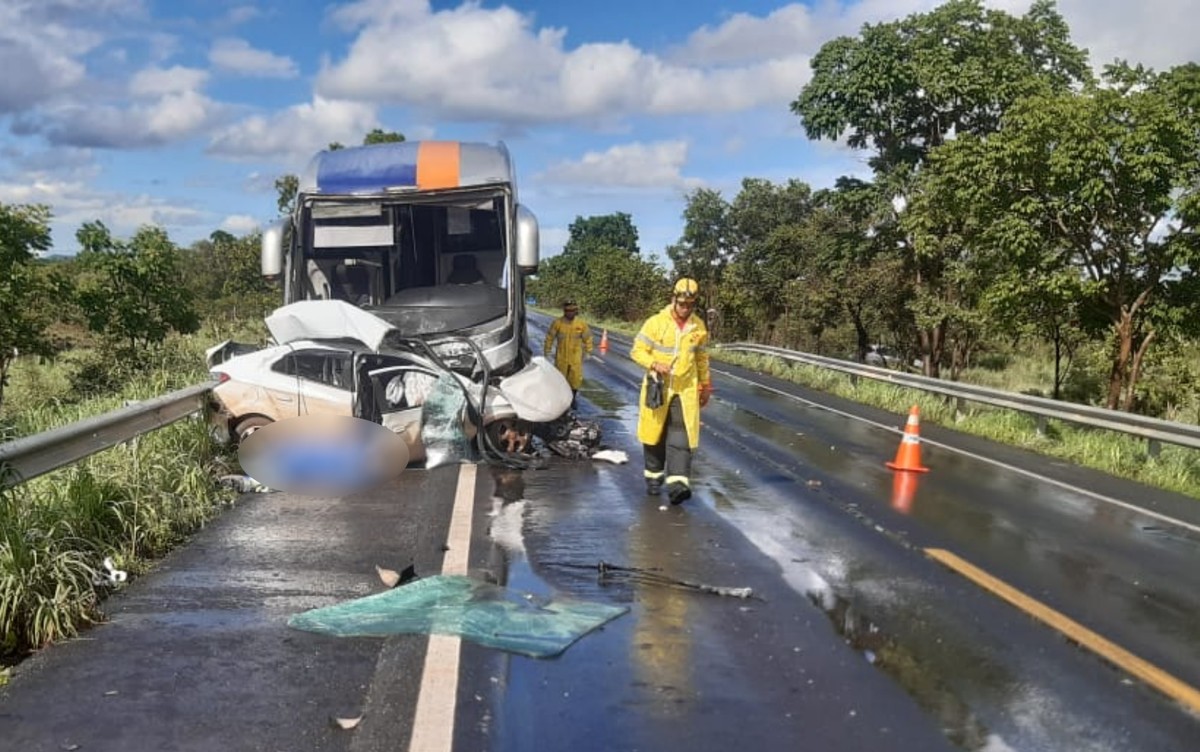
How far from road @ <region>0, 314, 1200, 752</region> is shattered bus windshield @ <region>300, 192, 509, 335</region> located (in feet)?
10.6

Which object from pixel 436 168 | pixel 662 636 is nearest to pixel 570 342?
pixel 436 168

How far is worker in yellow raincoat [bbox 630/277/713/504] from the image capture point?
8.45 metres

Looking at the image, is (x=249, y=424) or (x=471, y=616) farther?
(x=249, y=424)

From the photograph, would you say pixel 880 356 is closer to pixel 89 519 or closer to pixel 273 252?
pixel 273 252

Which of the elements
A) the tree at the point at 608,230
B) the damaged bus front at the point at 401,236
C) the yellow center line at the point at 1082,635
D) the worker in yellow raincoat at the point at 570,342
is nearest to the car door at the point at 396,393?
the damaged bus front at the point at 401,236

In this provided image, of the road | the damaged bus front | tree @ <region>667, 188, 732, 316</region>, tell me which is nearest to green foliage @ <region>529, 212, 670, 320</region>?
tree @ <region>667, 188, 732, 316</region>

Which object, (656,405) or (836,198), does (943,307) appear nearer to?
(836,198)

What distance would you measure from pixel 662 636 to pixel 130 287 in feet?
54.0

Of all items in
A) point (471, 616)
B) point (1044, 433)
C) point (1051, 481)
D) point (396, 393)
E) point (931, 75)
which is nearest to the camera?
point (471, 616)

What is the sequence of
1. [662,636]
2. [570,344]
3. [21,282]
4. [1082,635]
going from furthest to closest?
1. [21,282]
2. [570,344]
3. [1082,635]
4. [662,636]

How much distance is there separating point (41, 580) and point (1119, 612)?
19.0 feet

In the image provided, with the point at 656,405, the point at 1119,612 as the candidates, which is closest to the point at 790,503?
the point at 656,405

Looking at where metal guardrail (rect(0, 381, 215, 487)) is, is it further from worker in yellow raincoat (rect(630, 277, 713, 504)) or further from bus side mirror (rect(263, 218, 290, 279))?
worker in yellow raincoat (rect(630, 277, 713, 504))

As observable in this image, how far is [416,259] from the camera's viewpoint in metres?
12.8
